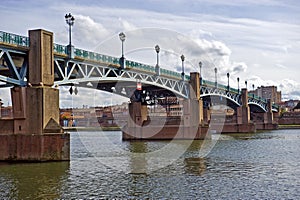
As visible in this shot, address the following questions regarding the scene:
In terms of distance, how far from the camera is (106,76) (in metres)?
51.8

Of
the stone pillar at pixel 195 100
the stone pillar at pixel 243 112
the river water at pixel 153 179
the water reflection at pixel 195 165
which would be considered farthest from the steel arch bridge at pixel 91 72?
the stone pillar at pixel 243 112

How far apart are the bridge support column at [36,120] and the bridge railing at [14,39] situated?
1.84 feet

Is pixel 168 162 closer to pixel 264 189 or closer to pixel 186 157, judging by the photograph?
pixel 186 157

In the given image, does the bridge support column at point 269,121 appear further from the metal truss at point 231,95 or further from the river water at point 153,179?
the river water at point 153,179

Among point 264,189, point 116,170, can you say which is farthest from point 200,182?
point 116,170

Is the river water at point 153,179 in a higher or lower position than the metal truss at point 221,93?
lower

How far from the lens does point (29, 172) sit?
31828 mm

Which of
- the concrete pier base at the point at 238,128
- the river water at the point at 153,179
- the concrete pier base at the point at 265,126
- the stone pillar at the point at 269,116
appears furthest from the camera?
the stone pillar at the point at 269,116

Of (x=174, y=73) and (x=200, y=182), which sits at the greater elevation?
(x=174, y=73)

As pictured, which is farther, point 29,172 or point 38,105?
point 38,105

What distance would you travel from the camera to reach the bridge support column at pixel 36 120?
36.1 m

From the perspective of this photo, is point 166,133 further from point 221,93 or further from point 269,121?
point 269,121

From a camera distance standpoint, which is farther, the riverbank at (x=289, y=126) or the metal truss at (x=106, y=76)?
the riverbank at (x=289, y=126)

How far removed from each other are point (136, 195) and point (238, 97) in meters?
93.3
